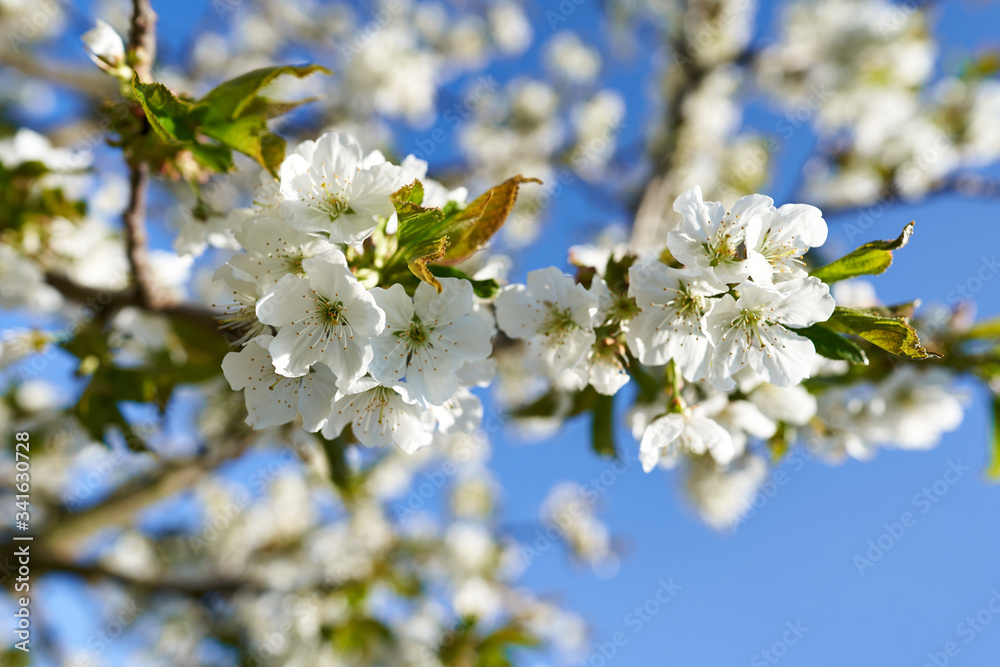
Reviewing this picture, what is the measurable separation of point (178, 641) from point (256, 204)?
5.21 meters

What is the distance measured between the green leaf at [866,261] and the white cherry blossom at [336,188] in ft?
3.04

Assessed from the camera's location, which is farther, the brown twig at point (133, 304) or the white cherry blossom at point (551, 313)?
the brown twig at point (133, 304)

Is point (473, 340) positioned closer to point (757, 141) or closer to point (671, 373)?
point (671, 373)

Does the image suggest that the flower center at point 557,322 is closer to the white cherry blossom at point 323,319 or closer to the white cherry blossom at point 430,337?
the white cherry blossom at point 430,337

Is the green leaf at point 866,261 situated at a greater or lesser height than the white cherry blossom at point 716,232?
greater

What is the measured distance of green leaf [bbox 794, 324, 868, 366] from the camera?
110cm

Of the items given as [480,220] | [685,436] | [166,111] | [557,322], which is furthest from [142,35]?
[685,436]

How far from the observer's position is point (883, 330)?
1085 millimetres

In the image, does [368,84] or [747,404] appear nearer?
[747,404]

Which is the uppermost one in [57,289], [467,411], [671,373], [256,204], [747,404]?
[747,404]

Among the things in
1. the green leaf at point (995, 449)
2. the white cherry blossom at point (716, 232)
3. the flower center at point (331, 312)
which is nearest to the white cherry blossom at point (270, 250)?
the flower center at point (331, 312)

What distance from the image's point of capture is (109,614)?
4695 millimetres

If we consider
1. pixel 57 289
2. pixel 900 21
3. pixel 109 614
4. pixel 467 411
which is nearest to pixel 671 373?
pixel 467 411

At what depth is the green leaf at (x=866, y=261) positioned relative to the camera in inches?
42.4
